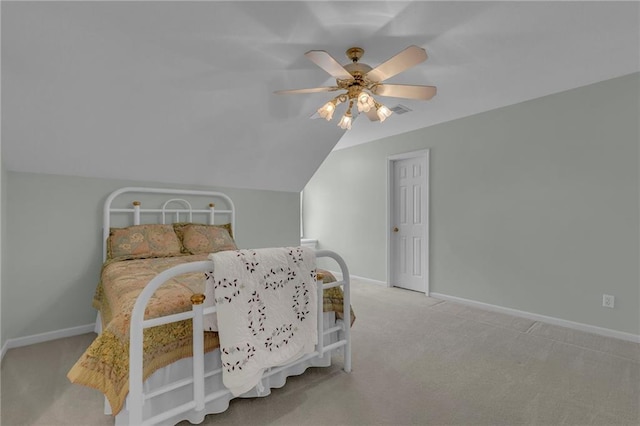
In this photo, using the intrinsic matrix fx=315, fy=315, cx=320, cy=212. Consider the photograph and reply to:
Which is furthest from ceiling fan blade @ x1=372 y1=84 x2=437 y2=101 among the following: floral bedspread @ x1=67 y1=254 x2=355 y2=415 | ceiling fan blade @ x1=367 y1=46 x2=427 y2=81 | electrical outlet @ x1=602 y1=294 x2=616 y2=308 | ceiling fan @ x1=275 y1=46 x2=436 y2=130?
electrical outlet @ x1=602 y1=294 x2=616 y2=308

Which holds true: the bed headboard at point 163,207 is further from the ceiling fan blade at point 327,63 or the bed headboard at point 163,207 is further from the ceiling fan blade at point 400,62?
the ceiling fan blade at point 400,62

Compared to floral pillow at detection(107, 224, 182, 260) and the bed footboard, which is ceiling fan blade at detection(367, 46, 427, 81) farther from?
floral pillow at detection(107, 224, 182, 260)

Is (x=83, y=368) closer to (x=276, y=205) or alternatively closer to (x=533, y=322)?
(x=276, y=205)

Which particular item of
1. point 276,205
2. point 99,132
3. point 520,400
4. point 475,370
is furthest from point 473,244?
point 99,132

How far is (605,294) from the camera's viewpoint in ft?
9.54

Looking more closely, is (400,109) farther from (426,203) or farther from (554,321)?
(554,321)

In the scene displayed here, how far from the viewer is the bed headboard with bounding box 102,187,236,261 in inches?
123

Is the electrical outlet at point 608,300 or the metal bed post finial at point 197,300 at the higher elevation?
the metal bed post finial at point 197,300

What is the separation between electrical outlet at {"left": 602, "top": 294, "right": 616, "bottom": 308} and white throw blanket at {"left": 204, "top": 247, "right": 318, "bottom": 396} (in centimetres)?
283

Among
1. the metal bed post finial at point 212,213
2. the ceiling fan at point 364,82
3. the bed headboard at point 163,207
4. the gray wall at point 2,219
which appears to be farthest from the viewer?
the metal bed post finial at point 212,213

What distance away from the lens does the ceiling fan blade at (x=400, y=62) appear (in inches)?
69.0

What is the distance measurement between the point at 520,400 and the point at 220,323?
5.98 ft

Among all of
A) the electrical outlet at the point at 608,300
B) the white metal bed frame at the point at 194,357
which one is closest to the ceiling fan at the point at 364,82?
the white metal bed frame at the point at 194,357

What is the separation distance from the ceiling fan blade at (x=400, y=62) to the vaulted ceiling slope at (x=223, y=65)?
0.90ft
